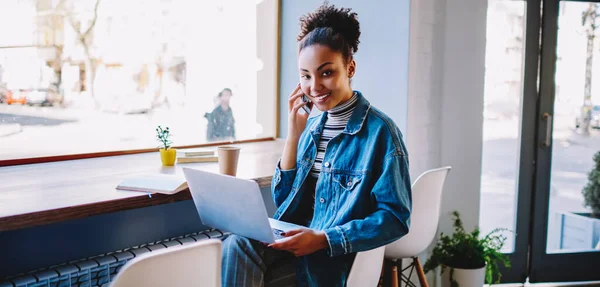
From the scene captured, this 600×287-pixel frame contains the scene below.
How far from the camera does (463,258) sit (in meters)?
2.69

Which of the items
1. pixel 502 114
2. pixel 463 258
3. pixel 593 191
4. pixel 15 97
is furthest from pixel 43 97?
pixel 593 191

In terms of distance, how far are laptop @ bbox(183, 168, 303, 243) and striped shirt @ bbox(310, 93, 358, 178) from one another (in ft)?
0.70

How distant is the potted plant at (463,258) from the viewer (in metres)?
2.62

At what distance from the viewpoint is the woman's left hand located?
1432 millimetres

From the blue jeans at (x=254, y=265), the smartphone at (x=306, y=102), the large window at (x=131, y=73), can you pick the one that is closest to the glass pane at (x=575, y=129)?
the large window at (x=131, y=73)

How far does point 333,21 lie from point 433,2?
4.10 ft

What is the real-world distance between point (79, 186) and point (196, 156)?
2.06ft

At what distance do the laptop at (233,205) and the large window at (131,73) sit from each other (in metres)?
0.93

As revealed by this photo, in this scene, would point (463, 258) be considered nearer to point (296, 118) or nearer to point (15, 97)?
point (296, 118)

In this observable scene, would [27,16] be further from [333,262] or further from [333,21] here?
[333,262]

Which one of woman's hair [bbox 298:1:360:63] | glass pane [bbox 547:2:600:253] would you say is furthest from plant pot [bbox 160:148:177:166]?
glass pane [bbox 547:2:600:253]

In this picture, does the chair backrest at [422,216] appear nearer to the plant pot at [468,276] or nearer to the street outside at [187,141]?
the plant pot at [468,276]

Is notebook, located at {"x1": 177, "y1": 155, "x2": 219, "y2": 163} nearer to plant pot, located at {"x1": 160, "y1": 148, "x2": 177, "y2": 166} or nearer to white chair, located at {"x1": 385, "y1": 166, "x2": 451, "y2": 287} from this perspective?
plant pot, located at {"x1": 160, "y1": 148, "x2": 177, "y2": 166}

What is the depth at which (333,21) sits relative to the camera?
161 centimetres
